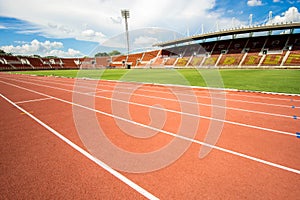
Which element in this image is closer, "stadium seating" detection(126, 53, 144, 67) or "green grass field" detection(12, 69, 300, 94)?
"green grass field" detection(12, 69, 300, 94)

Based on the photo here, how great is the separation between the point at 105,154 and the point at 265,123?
495cm

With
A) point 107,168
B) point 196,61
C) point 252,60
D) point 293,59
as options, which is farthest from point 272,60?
point 107,168

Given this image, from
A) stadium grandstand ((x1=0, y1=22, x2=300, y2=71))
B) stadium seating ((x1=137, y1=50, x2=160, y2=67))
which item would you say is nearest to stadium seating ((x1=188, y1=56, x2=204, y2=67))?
stadium grandstand ((x1=0, y1=22, x2=300, y2=71))

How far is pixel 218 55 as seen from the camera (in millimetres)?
45844

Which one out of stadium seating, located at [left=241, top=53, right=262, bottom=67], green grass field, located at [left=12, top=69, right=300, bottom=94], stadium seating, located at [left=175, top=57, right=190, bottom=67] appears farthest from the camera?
stadium seating, located at [left=175, top=57, right=190, bottom=67]

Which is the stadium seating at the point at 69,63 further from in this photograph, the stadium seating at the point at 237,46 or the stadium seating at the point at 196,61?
the stadium seating at the point at 237,46

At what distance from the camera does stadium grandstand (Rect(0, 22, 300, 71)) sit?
36062 millimetres

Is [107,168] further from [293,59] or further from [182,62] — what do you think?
[182,62]

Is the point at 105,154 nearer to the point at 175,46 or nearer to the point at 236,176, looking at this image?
the point at 236,176

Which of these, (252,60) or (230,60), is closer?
(252,60)

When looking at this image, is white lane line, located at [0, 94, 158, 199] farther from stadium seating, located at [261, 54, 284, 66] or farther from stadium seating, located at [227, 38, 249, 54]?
stadium seating, located at [227, 38, 249, 54]

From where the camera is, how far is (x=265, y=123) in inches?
214

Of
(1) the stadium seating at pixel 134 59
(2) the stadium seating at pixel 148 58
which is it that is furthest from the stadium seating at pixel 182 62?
(1) the stadium seating at pixel 134 59

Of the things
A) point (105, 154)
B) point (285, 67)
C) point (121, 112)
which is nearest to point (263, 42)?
point (285, 67)
